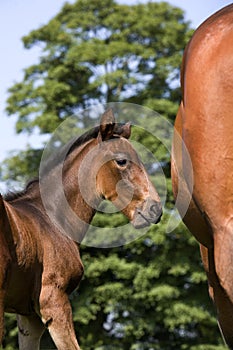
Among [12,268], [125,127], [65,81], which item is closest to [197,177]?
[12,268]

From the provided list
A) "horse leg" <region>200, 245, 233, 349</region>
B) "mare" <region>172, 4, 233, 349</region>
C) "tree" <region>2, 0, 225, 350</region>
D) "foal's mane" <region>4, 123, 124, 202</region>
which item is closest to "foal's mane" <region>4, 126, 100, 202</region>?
"foal's mane" <region>4, 123, 124, 202</region>

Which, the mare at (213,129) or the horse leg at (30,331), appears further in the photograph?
the horse leg at (30,331)

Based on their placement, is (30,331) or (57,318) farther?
(30,331)

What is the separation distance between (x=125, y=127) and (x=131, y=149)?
0.37m

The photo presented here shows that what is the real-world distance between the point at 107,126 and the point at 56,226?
3.50ft

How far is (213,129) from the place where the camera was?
2.08m

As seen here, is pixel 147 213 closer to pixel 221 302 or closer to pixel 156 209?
pixel 156 209

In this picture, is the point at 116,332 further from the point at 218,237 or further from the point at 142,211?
the point at 218,237

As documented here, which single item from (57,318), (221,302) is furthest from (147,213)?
(221,302)

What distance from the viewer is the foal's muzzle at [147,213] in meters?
6.76

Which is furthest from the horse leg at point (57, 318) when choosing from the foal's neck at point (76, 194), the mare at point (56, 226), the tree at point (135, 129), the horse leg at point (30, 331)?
the tree at point (135, 129)

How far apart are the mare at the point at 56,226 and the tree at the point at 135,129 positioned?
11.1 metres

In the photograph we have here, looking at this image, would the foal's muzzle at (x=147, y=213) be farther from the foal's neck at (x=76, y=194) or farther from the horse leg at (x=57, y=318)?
the horse leg at (x=57, y=318)

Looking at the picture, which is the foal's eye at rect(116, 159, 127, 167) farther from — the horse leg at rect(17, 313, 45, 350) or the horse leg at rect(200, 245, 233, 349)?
the horse leg at rect(200, 245, 233, 349)
